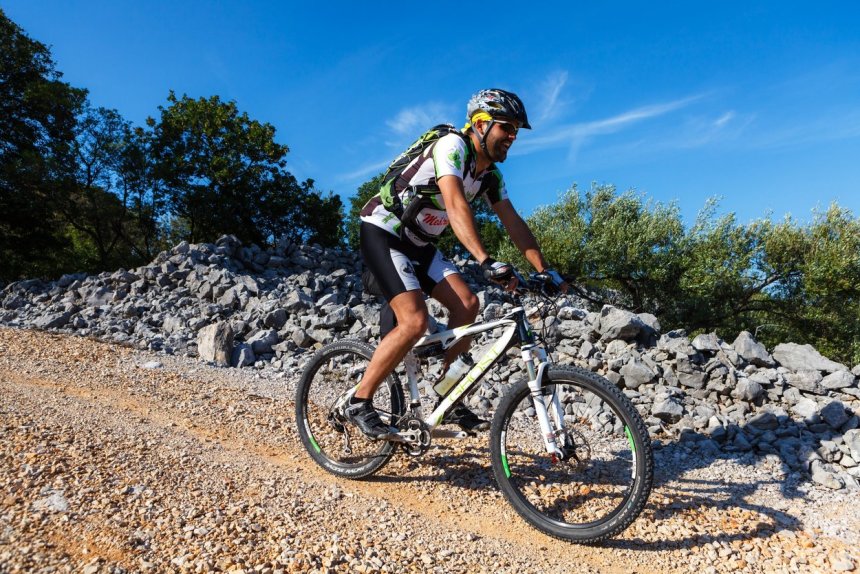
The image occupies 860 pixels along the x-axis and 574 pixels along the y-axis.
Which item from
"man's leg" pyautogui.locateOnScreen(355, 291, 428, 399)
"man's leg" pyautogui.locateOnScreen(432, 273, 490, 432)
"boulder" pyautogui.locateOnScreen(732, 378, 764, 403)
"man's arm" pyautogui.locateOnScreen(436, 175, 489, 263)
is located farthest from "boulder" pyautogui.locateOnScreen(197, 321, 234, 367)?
"boulder" pyautogui.locateOnScreen(732, 378, 764, 403)

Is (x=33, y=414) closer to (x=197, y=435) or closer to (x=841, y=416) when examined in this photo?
(x=197, y=435)

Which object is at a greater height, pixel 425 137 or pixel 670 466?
pixel 425 137

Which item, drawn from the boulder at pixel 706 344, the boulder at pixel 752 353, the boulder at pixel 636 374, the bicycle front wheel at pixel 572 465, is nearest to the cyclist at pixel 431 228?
the bicycle front wheel at pixel 572 465

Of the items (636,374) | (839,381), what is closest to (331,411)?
(636,374)

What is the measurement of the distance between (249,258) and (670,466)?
724 inches

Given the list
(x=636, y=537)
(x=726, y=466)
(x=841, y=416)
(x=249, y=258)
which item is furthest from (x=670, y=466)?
(x=249, y=258)

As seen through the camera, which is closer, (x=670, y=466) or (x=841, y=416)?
(x=670, y=466)

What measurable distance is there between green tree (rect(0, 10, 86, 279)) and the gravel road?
69.4 ft

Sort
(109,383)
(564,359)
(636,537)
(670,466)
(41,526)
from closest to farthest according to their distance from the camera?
(41,526)
(636,537)
(670,466)
(109,383)
(564,359)

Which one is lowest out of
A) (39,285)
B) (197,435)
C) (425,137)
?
(197,435)

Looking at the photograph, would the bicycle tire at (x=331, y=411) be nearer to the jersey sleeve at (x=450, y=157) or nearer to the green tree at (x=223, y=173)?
the jersey sleeve at (x=450, y=157)

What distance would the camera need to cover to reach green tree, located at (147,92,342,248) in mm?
27031

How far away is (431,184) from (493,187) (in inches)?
26.6

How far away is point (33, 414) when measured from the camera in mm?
4875
